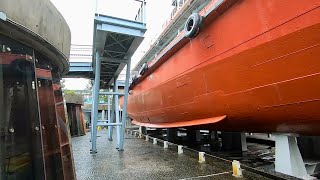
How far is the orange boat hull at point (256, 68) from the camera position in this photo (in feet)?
9.21

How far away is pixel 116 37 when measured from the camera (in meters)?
5.62

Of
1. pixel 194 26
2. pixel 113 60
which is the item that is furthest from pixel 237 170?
pixel 113 60

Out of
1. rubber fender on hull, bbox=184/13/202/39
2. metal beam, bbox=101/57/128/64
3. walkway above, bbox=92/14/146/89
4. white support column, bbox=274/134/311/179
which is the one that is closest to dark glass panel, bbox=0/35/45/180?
rubber fender on hull, bbox=184/13/202/39

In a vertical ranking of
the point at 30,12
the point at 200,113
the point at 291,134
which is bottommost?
the point at 291,134

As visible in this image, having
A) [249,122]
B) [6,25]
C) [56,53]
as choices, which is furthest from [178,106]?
[6,25]

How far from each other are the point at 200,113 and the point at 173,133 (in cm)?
363

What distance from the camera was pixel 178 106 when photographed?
18.5 ft

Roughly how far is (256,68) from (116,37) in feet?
11.0

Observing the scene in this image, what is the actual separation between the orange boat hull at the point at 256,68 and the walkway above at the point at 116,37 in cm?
109

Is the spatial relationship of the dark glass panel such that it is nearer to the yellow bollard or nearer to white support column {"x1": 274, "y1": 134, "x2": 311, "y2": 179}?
the yellow bollard

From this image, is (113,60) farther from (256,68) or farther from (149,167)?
(256,68)

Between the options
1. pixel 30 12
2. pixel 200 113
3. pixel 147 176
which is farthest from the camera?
pixel 200 113

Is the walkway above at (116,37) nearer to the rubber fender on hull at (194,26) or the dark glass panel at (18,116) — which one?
the rubber fender on hull at (194,26)

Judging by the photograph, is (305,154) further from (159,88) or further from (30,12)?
(30,12)
